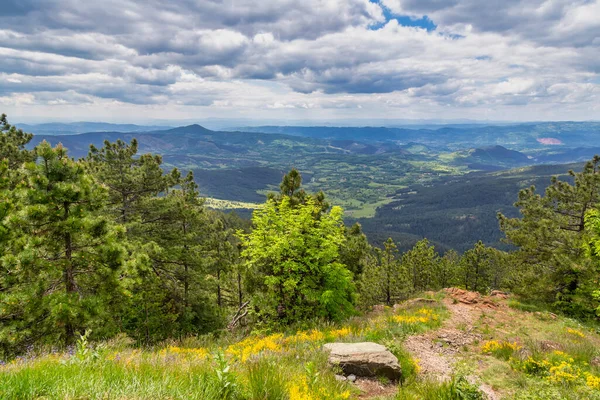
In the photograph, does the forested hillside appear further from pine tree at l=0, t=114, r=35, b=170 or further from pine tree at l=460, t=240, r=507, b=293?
pine tree at l=460, t=240, r=507, b=293

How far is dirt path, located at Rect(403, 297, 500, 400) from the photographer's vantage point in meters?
8.11

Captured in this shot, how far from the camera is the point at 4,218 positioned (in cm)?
908

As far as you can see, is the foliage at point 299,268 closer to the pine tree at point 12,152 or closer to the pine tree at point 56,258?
the pine tree at point 56,258

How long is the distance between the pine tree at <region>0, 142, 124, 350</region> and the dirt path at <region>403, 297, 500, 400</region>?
9747 mm

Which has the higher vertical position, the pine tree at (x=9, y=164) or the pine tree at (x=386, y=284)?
the pine tree at (x=9, y=164)

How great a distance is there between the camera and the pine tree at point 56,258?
8797mm

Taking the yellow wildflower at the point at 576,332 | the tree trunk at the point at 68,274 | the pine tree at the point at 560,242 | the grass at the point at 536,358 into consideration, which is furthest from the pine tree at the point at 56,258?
the pine tree at the point at 560,242

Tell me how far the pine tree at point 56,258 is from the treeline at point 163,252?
36 mm

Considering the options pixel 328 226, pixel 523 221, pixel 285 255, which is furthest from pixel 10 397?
pixel 523 221

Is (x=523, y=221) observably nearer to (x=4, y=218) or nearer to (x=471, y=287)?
(x=471, y=287)

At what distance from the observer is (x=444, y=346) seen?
1070cm

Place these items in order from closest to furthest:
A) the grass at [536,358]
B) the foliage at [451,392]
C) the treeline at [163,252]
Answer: the foliage at [451,392]
the grass at [536,358]
the treeline at [163,252]

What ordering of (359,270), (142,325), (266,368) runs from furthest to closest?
(359,270)
(142,325)
(266,368)

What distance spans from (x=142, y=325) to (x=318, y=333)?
43.5 feet
